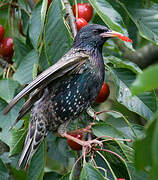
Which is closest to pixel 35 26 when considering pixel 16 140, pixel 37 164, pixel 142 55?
pixel 16 140

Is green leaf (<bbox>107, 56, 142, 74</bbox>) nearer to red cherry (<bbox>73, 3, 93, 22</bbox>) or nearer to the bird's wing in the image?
the bird's wing

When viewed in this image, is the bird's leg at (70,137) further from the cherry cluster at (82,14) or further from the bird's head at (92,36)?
the cherry cluster at (82,14)

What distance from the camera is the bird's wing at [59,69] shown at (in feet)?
7.64

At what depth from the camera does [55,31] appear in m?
2.76

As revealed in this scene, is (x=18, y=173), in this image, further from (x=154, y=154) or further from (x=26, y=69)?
(x=154, y=154)

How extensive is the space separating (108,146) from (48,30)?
0.91m

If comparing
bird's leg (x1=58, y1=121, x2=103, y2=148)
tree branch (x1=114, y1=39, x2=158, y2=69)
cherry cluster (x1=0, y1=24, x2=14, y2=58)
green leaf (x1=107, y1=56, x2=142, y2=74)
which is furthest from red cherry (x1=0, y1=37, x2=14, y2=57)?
tree branch (x1=114, y1=39, x2=158, y2=69)

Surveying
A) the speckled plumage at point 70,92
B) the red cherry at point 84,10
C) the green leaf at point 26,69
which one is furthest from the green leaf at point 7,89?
the red cherry at point 84,10

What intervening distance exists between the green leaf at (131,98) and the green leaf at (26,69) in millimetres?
601

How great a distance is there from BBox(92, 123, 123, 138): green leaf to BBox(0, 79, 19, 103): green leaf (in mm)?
751

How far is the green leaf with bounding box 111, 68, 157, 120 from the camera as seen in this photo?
2688 mm

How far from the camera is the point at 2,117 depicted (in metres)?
2.88

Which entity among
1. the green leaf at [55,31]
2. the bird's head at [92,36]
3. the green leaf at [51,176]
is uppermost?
the green leaf at [55,31]

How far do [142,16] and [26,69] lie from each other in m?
1.01
